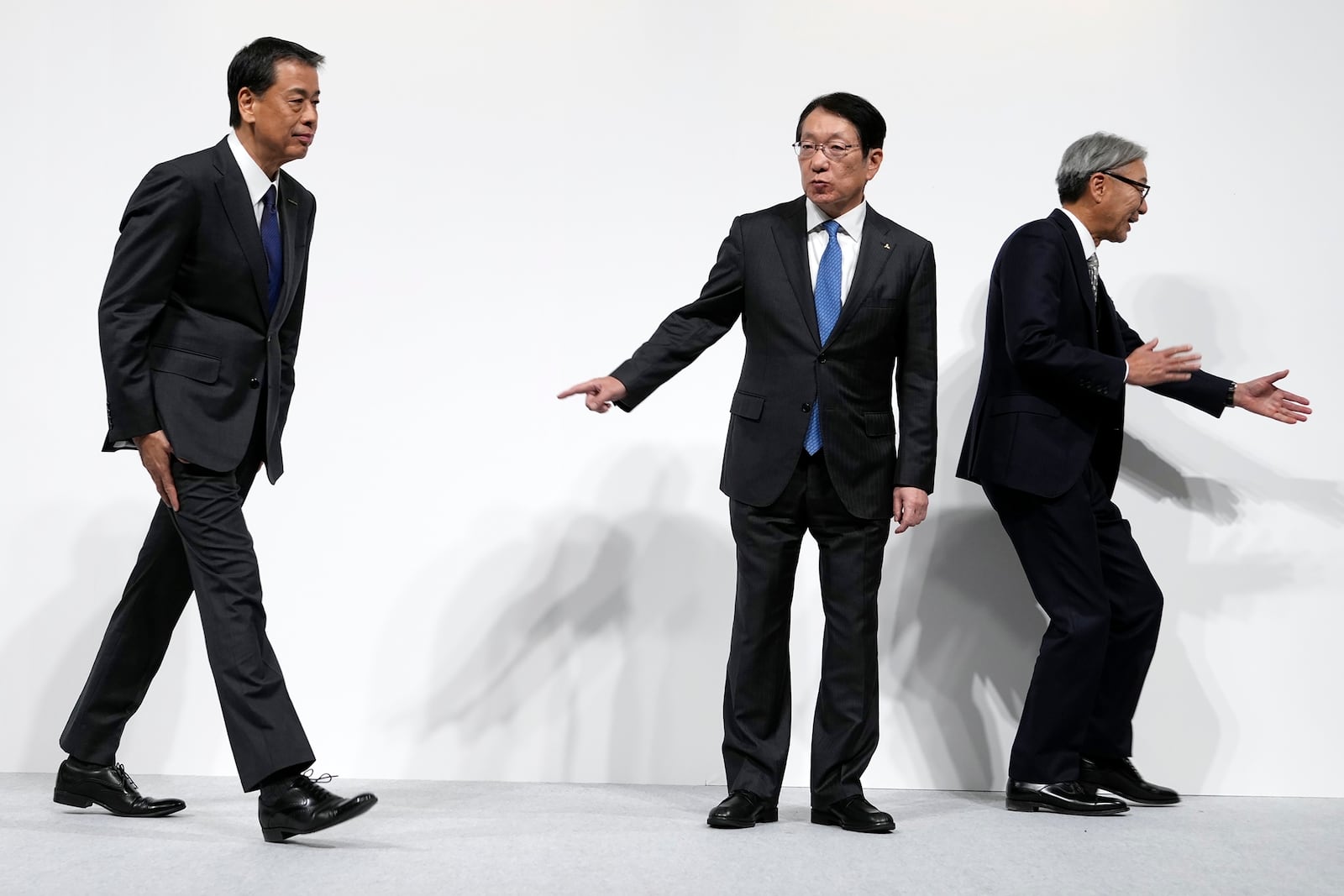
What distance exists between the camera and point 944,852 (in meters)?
2.65

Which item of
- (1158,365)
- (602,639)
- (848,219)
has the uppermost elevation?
(848,219)

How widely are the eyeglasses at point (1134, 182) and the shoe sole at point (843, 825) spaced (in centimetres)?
158

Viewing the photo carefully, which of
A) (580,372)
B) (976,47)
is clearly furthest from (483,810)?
(976,47)

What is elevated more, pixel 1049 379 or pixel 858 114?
pixel 858 114

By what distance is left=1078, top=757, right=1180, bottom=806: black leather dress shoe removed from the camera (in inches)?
128

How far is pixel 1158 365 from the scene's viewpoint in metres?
3.02

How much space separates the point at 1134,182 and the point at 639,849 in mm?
1908

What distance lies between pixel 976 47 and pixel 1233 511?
4.55 ft

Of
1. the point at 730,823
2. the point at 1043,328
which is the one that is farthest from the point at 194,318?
the point at 1043,328

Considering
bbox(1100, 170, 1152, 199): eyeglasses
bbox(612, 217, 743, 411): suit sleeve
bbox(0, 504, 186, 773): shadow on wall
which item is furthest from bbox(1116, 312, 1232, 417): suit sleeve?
bbox(0, 504, 186, 773): shadow on wall

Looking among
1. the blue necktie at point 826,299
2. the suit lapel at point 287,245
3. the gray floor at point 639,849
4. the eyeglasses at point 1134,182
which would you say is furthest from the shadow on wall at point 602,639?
the eyeglasses at point 1134,182

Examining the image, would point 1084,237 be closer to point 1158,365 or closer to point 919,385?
point 1158,365

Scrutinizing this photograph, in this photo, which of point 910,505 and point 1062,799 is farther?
point 1062,799

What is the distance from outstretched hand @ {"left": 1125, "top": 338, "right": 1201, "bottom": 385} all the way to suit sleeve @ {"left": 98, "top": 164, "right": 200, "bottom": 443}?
2.01 metres
